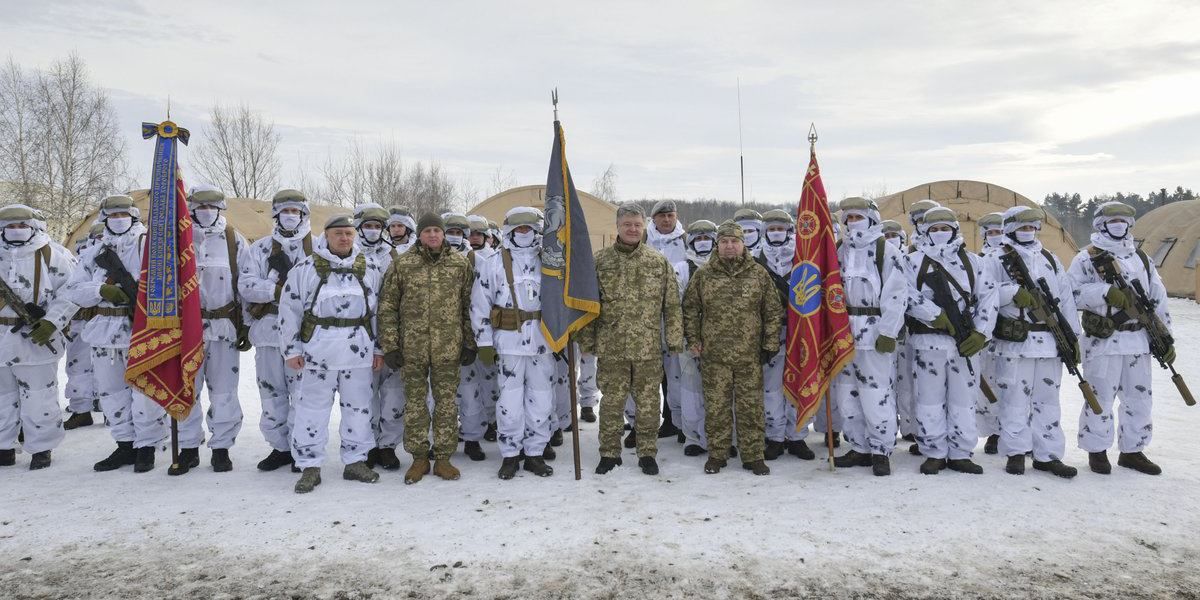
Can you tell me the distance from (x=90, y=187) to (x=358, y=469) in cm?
2875

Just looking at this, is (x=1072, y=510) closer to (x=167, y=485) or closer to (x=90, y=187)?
(x=167, y=485)

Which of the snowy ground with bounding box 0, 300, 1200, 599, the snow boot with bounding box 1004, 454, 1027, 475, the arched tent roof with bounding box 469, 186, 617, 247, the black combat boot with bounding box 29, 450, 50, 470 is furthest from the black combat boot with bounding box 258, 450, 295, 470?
the arched tent roof with bounding box 469, 186, 617, 247

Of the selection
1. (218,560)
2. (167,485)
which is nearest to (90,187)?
(167,485)

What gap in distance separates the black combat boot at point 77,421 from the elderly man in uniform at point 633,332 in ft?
18.1

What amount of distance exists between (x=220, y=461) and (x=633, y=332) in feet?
11.3

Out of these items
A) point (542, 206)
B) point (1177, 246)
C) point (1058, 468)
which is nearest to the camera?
point (1058, 468)

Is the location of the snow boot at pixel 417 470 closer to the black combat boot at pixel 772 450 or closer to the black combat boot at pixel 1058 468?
the black combat boot at pixel 772 450

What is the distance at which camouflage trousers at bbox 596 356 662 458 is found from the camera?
5.30 metres

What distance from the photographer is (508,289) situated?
5246mm

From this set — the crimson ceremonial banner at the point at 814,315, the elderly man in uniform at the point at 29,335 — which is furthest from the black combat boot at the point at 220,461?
the crimson ceremonial banner at the point at 814,315

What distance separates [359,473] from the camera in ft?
16.7

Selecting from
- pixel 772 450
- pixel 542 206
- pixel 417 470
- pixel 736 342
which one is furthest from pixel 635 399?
pixel 542 206

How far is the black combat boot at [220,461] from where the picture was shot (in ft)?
17.6

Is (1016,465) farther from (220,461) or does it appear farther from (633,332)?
(220,461)
